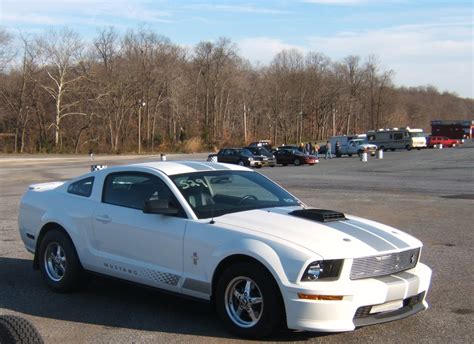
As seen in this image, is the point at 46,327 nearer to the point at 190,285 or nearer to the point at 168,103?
the point at 190,285

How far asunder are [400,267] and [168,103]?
103 meters

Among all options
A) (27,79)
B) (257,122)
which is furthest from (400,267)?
(257,122)

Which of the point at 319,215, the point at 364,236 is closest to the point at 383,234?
the point at 364,236

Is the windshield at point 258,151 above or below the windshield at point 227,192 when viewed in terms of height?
below

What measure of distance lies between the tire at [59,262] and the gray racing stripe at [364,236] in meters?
2.93

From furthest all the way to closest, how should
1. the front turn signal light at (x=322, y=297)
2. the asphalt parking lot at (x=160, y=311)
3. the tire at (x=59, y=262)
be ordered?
1. the tire at (x=59, y=262)
2. the asphalt parking lot at (x=160, y=311)
3. the front turn signal light at (x=322, y=297)

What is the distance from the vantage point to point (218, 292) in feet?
16.4

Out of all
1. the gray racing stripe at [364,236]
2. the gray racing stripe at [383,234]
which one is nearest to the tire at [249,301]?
the gray racing stripe at [364,236]

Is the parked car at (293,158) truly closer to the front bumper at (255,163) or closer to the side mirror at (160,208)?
the front bumper at (255,163)

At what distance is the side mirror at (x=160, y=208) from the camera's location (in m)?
5.38

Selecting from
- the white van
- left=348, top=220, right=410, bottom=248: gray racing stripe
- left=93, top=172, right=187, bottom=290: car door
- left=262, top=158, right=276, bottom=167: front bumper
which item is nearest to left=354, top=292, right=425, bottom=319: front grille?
left=348, top=220, right=410, bottom=248: gray racing stripe

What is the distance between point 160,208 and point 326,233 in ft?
5.13

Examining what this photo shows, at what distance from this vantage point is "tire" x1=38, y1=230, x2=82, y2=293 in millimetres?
6352

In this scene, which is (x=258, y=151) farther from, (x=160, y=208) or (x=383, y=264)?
(x=383, y=264)
